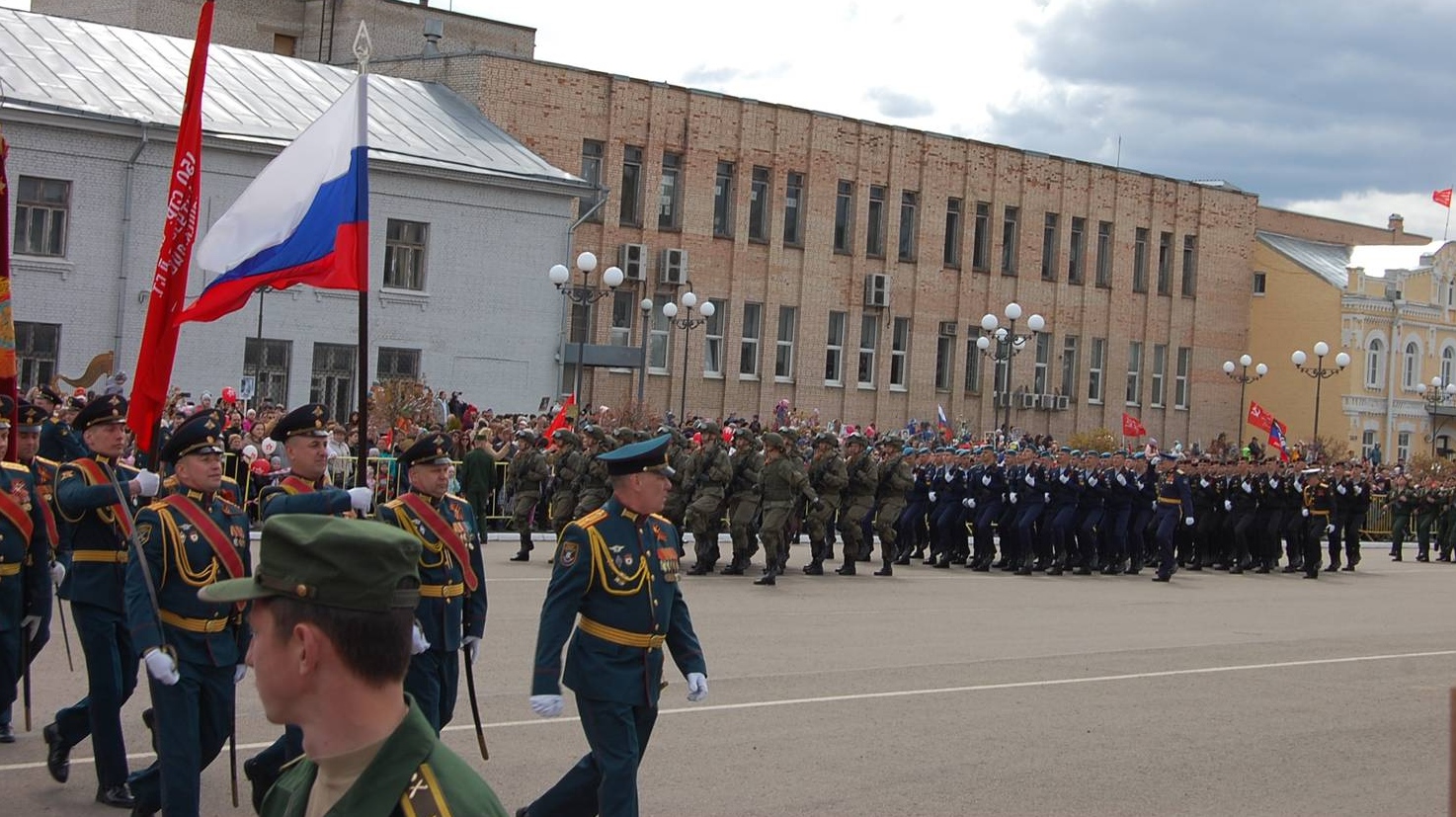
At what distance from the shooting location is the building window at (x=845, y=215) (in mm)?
48906

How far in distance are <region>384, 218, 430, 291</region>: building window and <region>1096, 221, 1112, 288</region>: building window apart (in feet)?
84.2

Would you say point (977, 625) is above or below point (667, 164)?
below

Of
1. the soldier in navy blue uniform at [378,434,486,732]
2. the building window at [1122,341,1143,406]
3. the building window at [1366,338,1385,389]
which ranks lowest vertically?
the soldier in navy blue uniform at [378,434,486,732]

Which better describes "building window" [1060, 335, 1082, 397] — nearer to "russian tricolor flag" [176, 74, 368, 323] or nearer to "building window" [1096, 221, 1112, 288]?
"building window" [1096, 221, 1112, 288]

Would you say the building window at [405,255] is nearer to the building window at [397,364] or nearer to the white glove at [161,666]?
the building window at [397,364]

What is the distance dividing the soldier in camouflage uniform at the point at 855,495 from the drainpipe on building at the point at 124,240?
16167 millimetres

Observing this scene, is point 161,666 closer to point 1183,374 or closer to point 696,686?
point 696,686

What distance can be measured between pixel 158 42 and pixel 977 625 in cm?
2775

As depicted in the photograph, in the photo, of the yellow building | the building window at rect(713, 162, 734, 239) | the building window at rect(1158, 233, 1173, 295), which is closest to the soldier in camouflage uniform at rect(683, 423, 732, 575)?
the building window at rect(713, 162, 734, 239)

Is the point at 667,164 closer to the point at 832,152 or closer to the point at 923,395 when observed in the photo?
the point at 832,152

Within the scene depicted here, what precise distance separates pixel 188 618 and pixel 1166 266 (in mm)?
53726

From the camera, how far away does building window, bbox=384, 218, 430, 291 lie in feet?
123

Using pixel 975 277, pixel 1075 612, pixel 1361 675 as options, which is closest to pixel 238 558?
pixel 1361 675

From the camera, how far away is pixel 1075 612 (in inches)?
778
